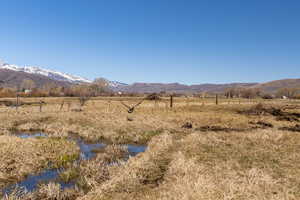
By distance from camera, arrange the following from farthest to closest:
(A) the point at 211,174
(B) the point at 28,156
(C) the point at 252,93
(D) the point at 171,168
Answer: (C) the point at 252,93 → (B) the point at 28,156 → (D) the point at 171,168 → (A) the point at 211,174

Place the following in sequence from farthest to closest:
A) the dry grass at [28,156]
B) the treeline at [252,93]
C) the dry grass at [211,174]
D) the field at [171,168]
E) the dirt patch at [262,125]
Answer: the treeline at [252,93]
the dirt patch at [262,125]
the dry grass at [28,156]
the field at [171,168]
the dry grass at [211,174]

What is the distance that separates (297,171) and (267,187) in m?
3.44

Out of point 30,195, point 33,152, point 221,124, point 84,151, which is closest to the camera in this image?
point 30,195

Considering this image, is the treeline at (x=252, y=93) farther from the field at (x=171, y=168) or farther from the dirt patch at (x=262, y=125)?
the field at (x=171, y=168)

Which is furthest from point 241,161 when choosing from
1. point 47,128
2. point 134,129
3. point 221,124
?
point 47,128

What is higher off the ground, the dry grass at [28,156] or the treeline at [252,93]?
the treeline at [252,93]

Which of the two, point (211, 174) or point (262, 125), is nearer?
point (211, 174)

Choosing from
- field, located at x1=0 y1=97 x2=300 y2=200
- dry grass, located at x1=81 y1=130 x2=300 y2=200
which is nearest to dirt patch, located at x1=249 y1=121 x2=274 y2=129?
field, located at x1=0 y1=97 x2=300 y2=200

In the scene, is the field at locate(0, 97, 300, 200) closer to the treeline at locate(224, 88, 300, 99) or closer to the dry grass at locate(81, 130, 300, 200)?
the dry grass at locate(81, 130, 300, 200)

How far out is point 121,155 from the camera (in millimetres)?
16328

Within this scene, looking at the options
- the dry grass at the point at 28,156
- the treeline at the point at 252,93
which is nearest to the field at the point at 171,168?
the dry grass at the point at 28,156

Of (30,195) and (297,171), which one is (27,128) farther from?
(297,171)

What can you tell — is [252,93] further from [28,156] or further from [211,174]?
[28,156]

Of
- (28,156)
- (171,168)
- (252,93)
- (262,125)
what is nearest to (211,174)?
(171,168)
